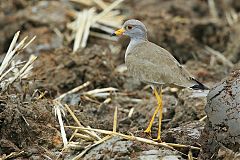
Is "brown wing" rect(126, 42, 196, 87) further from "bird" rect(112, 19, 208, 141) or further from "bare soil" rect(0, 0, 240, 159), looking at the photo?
"bare soil" rect(0, 0, 240, 159)

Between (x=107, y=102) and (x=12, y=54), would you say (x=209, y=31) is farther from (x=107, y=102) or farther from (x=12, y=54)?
(x=12, y=54)

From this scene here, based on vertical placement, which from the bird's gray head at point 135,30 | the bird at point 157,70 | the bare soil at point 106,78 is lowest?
the bare soil at point 106,78

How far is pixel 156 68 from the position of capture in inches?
228

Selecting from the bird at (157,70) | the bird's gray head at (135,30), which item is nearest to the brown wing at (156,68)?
the bird at (157,70)

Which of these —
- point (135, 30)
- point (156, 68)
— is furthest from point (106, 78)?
point (156, 68)

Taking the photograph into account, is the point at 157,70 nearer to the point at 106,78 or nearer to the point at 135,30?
the point at 135,30

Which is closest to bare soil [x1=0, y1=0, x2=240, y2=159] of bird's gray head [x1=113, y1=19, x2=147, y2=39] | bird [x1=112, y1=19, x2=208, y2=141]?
bird [x1=112, y1=19, x2=208, y2=141]

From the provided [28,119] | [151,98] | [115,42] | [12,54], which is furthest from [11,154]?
[115,42]

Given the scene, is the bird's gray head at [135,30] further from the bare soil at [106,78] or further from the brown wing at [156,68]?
the bare soil at [106,78]

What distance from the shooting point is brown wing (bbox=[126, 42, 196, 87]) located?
5.73m

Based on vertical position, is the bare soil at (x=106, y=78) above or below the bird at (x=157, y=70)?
below

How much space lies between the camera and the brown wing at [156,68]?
573cm

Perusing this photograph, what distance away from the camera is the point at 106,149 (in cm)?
503

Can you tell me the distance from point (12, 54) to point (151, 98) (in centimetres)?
192
